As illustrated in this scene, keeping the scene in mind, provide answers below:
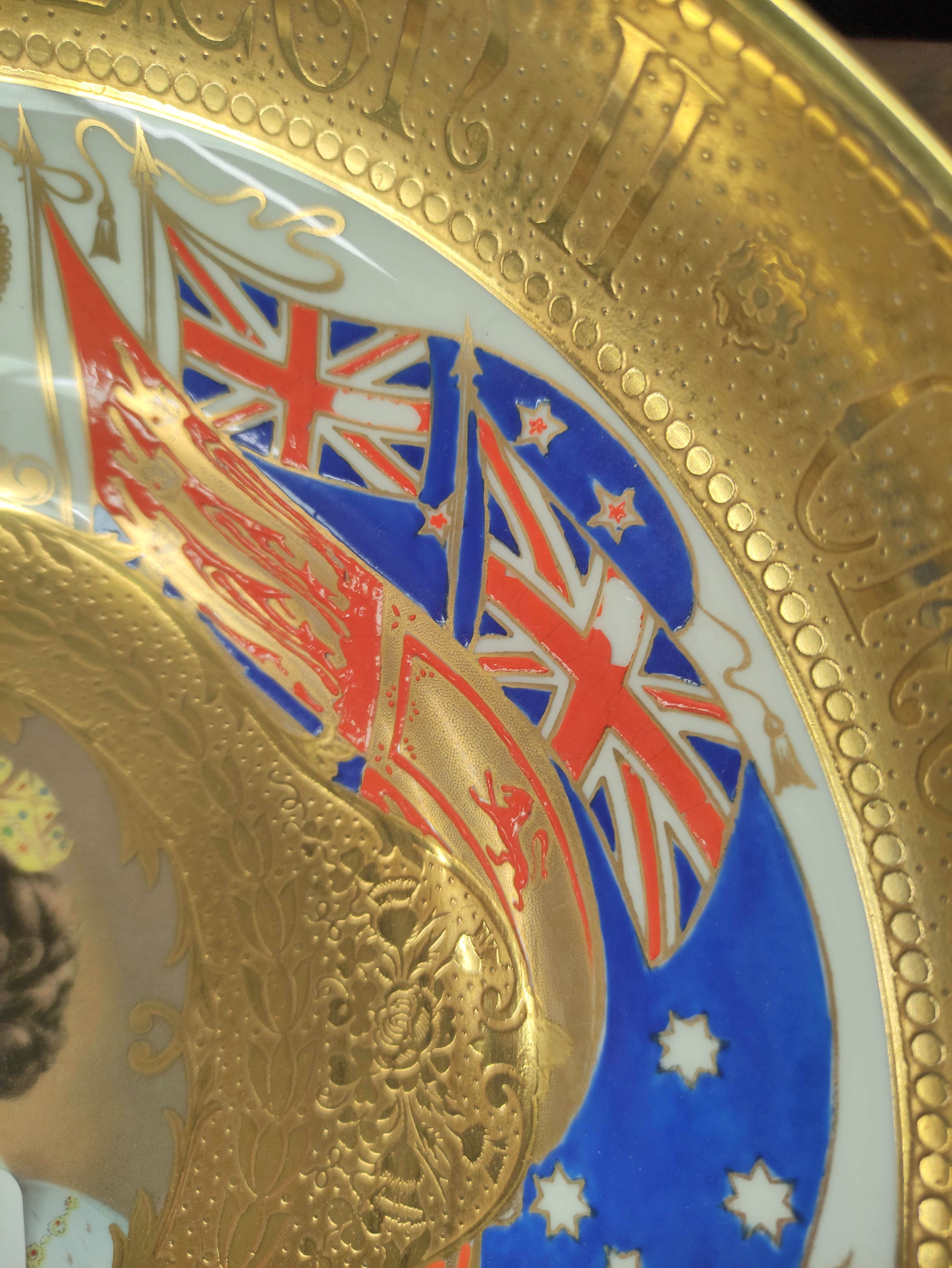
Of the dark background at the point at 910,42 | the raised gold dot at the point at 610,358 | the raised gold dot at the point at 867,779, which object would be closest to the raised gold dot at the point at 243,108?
the raised gold dot at the point at 610,358

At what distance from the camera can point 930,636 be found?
568 mm

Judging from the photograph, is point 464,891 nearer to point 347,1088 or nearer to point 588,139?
point 347,1088

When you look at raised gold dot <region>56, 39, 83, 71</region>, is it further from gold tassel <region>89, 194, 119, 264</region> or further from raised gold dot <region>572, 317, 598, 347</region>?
raised gold dot <region>572, 317, 598, 347</region>

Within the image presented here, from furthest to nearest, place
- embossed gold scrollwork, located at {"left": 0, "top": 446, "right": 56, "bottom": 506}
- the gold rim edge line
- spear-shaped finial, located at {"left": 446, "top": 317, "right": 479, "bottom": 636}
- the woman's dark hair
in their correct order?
embossed gold scrollwork, located at {"left": 0, "top": 446, "right": 56, "bottom": 506}
the woman's dark hair
spear-shaped finial, located at {"left": 446, "top": 317, "right": 479, "bottom": 636}
the gold rim edge line

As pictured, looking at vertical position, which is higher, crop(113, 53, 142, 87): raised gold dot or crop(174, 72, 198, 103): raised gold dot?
crop(113, 53, 142, 87): raised gold dot

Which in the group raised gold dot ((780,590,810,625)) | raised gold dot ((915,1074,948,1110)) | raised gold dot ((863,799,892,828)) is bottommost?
raised gold dot ((915,1074,948,1110))

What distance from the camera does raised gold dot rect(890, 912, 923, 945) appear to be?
57cm

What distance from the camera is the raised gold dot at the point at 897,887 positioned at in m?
0.58

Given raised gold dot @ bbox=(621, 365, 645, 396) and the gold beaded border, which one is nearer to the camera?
the gold beaded border

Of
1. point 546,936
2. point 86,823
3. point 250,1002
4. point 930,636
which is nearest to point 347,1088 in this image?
point 250,1002

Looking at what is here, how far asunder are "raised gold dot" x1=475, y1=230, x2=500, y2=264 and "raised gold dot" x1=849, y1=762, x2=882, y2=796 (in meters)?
0.44

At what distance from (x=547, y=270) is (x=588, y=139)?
0.09m

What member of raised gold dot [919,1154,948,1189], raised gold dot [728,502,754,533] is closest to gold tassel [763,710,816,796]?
raised gold dot [728,502,754,533]

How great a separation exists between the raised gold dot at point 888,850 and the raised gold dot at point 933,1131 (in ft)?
0.49
